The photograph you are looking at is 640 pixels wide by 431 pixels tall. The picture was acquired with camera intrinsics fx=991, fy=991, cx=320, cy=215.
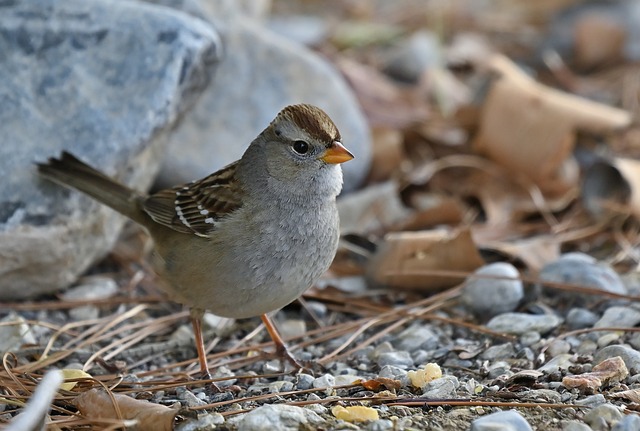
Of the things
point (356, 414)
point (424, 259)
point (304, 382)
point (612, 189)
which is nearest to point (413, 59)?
point (612, 189)

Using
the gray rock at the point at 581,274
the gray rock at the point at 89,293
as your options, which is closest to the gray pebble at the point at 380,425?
the gray rock at the point at 581,274

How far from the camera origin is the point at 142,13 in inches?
204

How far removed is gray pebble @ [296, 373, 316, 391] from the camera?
12.5ft

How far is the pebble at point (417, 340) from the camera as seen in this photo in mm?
4359

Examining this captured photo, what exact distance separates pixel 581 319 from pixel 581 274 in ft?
1.09

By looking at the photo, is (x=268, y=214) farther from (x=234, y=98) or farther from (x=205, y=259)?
(x=234, y=98)

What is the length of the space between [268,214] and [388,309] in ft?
3.50

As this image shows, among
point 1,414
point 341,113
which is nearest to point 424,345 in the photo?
point 1,414

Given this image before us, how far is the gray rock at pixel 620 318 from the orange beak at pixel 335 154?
138cm

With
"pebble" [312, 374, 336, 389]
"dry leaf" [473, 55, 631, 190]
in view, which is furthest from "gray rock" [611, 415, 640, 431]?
"dry leaf" [473, 55, 631, 190]

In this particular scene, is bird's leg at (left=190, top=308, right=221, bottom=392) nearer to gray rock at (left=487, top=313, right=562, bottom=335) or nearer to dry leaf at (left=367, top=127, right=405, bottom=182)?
gray rock at (left=487, top=313, right=562, bottom=335)

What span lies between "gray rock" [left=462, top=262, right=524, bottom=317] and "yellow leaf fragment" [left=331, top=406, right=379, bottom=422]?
145 cm

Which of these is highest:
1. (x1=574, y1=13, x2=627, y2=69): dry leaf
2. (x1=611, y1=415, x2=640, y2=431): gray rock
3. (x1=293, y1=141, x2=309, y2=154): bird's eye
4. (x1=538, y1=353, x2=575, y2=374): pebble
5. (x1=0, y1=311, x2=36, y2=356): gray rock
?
(x1=574, y1=13, x2=627, y2=69): dry leaf

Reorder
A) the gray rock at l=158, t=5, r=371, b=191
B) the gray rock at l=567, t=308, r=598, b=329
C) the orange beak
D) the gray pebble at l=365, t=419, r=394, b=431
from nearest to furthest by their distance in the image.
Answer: the gray pebble at l=365, t=419, r=394, b=431, the orange beak, the gray rock at l=567, t=308, r=598, b=329, the gray rock at l=158, t=5, r=371, b=191
